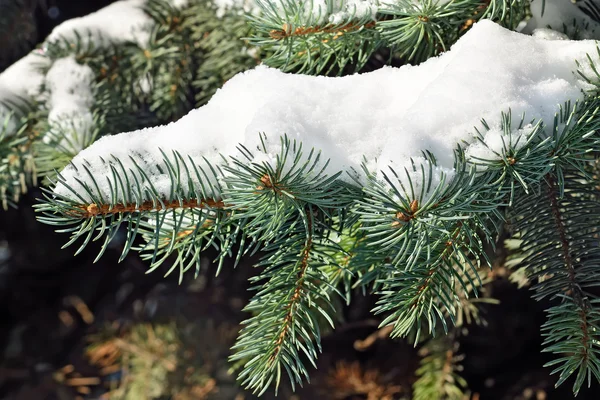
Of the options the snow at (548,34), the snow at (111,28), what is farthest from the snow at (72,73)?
the snow at (548,34)

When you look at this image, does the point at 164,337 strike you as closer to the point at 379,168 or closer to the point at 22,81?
the point at 22,81

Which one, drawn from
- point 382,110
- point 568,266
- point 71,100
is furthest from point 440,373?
point 71,100

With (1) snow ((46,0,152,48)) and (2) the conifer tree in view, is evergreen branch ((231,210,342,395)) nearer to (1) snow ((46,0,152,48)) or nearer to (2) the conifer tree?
(2) the conifer tree

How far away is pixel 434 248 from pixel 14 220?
3.38ft

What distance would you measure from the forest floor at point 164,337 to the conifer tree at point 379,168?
49cm

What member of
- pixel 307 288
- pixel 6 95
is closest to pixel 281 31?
pixel 307 288

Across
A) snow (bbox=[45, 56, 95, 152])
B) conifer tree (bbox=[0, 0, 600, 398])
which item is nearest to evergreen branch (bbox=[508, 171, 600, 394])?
conifer tree (bbox=[0, 0, 600, 398])

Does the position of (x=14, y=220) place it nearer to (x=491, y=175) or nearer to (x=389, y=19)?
(x=389, y=19)

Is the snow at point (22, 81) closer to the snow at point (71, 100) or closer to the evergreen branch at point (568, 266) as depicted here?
the snow at point (71, 100)

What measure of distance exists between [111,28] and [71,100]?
154 mm

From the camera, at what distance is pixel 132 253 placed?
1.19 meters

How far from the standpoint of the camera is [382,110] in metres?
0.45

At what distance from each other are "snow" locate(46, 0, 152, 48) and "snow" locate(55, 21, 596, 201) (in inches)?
17.4

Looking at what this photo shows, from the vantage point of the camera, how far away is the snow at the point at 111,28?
2.79 ft
